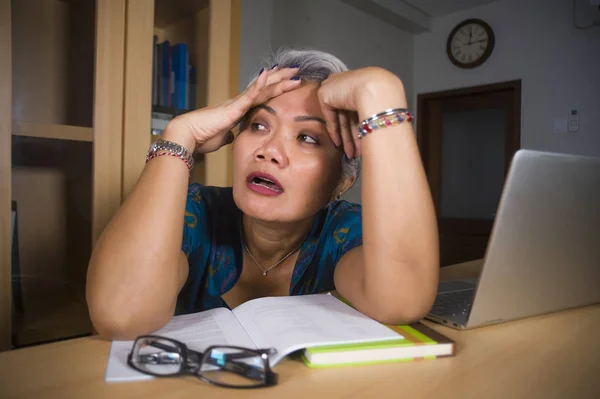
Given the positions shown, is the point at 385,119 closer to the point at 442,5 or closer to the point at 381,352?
the point at 381,352

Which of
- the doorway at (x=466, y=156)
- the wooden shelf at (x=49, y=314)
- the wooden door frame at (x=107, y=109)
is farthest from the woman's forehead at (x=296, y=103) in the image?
the doorway at (x=466, y=156)

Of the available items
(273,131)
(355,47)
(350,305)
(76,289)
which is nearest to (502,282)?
(350,305)

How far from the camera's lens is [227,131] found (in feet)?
3.36

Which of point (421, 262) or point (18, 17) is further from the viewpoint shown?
point (18, 17)

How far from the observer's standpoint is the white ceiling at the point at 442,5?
12.5ft

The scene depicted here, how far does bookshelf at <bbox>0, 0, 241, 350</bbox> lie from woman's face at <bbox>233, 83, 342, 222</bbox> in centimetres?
78

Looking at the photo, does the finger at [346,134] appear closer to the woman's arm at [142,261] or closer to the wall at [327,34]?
the woman's arm at [142,261]

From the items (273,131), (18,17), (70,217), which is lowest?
(70,217)

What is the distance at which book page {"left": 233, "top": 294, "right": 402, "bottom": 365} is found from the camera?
576mm

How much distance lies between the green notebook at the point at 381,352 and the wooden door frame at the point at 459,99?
3308 millimetres

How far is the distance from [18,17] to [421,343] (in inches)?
59.9

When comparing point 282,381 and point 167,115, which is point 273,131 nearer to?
point 282,381

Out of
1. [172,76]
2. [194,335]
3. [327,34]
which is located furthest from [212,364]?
[327,34]

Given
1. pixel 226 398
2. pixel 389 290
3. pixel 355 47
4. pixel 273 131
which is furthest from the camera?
pixel 355 47
